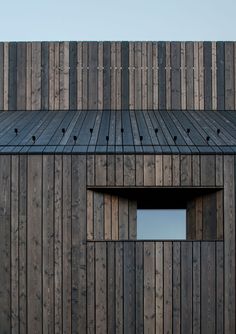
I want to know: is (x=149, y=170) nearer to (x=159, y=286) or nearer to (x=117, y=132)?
(x=117, y=132)

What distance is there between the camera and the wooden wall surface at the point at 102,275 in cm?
737

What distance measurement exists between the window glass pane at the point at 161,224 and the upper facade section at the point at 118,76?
3405mm

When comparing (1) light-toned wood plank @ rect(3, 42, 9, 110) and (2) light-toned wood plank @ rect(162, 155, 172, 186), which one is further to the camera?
(1) light-toned wood plank @ rect(3, 42, 9, 110)

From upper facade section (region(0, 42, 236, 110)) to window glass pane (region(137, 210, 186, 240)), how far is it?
3405 mm

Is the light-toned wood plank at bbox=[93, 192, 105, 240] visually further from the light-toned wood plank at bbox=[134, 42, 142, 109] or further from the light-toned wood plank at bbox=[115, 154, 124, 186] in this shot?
the light-toned wood plank at bbox=[134, 42, 142, 109]

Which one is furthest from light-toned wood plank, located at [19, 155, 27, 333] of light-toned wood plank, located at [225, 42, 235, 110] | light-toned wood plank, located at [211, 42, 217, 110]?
light-toned wood plank, located at [225, 42, 235, 110]

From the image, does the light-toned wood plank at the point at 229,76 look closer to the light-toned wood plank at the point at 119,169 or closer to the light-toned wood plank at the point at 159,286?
the light-toned wood plank at the point at 119,169

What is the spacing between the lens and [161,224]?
8.19 metres

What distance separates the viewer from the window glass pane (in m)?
8.16

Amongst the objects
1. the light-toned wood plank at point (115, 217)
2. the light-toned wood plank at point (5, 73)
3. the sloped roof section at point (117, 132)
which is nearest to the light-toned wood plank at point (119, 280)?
the light-toned wood plank at point (115, 217)

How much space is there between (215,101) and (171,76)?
1.29m

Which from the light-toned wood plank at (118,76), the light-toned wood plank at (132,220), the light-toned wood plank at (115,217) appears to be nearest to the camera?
the light-toned wood plank at (115,217)

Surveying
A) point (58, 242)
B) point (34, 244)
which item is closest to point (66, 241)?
point (58, 242)

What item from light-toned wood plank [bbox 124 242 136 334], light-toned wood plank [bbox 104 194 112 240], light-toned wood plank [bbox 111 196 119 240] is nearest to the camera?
light-toned wood plank [bbox 124 242 136 334]
